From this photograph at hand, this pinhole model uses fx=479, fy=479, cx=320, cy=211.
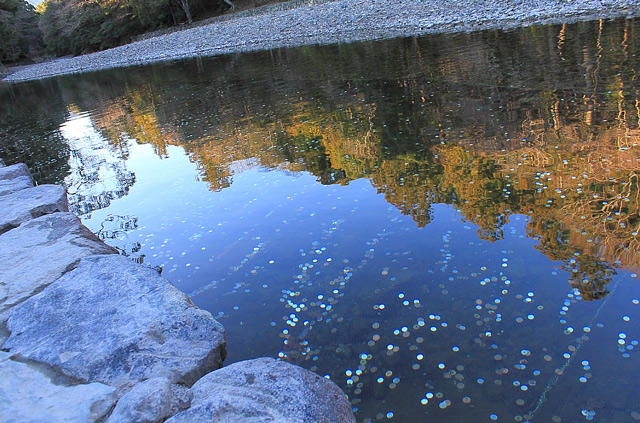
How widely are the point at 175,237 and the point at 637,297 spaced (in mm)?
4839

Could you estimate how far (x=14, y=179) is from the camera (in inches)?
303

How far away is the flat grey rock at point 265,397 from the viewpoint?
8.36 ft

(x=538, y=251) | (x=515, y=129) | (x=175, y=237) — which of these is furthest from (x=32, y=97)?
(x=538, y=251)

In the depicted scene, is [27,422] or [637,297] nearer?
[27,422]

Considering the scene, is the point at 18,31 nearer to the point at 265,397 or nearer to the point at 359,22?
the point at 359,22

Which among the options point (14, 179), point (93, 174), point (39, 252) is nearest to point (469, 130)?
point (39, 252)

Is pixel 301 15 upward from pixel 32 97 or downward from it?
upward

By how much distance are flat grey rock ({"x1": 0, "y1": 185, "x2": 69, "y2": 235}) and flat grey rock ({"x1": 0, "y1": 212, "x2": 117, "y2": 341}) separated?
1.19 feet

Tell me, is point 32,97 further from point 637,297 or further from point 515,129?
point 637,297

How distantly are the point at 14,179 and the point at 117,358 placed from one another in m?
5.87

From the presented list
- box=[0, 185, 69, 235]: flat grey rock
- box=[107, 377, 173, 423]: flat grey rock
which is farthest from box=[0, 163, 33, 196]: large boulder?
box=[107, 377, 173, 423]: flat grey rock

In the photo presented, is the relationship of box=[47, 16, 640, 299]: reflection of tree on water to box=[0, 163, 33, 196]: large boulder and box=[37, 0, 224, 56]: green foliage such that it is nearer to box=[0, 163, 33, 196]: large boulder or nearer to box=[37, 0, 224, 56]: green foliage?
box=[0, 163, 33, 196]: large boulder

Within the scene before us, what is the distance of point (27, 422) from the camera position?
106 inches

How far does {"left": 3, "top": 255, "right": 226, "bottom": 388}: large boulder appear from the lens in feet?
10.5
